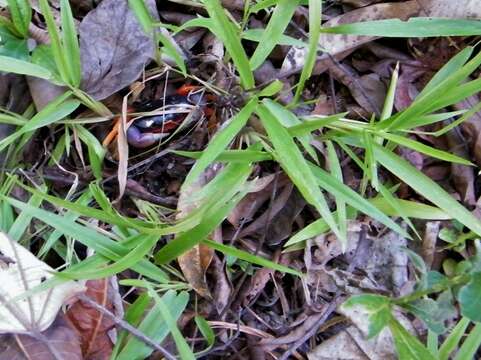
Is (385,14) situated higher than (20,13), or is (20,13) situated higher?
(20,13)

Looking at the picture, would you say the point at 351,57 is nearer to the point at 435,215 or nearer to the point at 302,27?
the point at 302,27

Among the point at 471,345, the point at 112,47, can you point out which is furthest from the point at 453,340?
the point at 112,47

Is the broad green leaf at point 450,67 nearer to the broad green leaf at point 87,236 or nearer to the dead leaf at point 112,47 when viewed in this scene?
the dead leaf at point 112,47

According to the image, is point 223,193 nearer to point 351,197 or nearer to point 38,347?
point 351,197

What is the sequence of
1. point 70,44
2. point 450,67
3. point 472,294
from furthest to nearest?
1. point 450,67
2. point 70,44
3. point 472,294

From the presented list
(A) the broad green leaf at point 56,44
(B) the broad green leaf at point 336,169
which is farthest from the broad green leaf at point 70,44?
(B) the broad green leaf at point 336,169

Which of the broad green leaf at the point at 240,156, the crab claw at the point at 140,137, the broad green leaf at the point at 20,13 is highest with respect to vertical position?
the broad green leaf at the point at 20,13

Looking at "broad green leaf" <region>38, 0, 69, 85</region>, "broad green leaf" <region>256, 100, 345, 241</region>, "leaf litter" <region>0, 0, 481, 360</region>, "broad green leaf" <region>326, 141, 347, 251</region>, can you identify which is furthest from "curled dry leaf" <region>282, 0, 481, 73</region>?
"broad green leaf" <region>38, 0, 69, 85</region>
